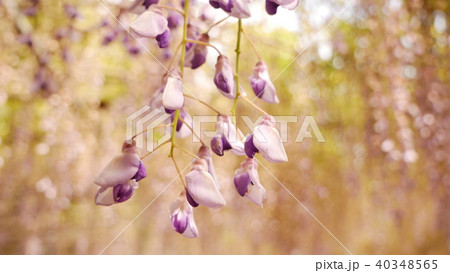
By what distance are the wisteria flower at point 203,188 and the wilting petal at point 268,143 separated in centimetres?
5

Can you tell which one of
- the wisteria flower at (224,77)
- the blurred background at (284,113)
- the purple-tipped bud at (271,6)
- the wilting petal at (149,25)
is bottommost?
the wisteria flower at (224,77)

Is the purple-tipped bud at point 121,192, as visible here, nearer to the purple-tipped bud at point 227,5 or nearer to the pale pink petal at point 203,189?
the pale pink petal at point 203,189

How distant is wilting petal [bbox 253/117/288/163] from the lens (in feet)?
1.49

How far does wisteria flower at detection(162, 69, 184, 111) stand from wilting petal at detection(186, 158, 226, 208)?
0.06 m

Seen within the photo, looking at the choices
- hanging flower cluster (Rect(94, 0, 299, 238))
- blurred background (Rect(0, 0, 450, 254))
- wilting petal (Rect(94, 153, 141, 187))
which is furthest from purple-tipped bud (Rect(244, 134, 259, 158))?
blurred background (Rect(0, 0, 450, 254))

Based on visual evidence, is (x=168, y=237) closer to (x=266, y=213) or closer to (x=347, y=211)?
(x=266, y=213)

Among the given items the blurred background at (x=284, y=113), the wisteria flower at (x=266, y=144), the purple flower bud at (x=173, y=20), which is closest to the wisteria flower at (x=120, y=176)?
the wisteria flower at (x=266, y=144)

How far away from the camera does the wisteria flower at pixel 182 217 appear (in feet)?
1.55

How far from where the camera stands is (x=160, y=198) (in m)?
2.25

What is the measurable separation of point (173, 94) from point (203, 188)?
3.7 inches

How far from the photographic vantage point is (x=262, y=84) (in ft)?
1.86

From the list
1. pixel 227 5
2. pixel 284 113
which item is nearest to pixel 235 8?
pixel 227 5

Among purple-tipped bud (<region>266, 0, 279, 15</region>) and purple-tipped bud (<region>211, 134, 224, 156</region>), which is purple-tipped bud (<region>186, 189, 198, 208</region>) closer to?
purple-tipped bud (<region>211, 134, 224, 156</region>)

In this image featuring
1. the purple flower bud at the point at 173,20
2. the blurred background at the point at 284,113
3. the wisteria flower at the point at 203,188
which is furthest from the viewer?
the blurred background at the point at 284,113
